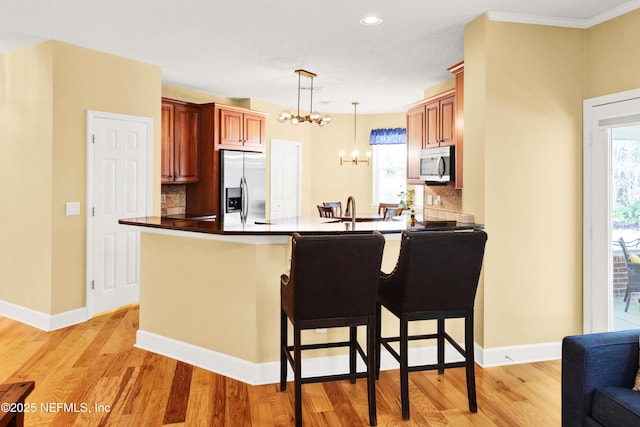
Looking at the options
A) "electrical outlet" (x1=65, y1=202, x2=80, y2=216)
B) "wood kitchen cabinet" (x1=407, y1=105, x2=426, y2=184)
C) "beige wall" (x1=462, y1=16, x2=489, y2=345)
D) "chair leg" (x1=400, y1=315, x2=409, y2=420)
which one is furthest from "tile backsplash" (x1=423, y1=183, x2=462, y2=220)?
"electrical outlet" (x1=65, y1=202, x2=80, y2=216)

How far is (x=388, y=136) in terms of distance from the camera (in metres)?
8.23

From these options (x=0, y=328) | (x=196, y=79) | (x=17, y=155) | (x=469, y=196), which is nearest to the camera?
(x=469, y=196)

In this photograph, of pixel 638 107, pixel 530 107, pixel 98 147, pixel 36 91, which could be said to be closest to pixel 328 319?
pixel 530 107

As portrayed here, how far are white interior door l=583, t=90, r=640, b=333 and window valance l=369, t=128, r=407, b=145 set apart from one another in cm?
457

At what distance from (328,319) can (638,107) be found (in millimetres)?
2528

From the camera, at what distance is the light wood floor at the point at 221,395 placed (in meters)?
2.68

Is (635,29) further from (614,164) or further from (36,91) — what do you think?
(36,91)

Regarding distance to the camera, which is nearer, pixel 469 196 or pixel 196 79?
pixel 469 196

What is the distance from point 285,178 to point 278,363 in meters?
5.00

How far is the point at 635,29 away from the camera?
325 centimetres

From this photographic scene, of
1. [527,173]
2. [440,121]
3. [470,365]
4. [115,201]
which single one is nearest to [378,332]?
[470,365]

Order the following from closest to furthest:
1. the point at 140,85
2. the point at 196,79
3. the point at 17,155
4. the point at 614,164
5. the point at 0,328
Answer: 1. the point at 614,164
2. the point at 0,328
3. the point at 17,155
4. the point at 140,85
5. the point at 196,79

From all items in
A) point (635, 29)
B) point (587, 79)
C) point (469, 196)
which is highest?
point (635, 29)

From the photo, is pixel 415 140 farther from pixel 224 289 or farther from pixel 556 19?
pixel 224 289
